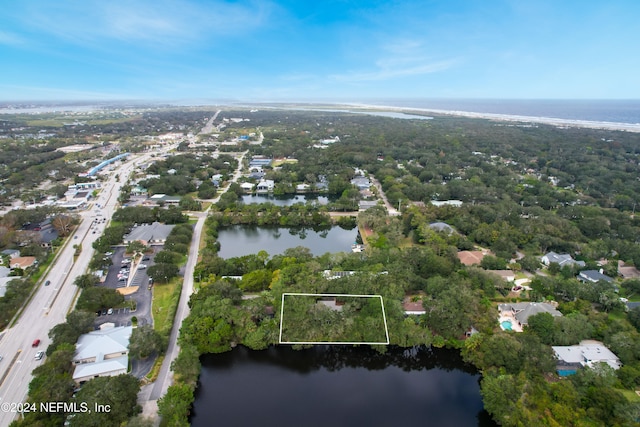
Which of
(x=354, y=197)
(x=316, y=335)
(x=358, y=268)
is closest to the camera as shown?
(x=316, y=335)

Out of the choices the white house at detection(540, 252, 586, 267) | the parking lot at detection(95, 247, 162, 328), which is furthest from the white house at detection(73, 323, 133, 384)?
the white house at detection(540, 252, 586, 267)

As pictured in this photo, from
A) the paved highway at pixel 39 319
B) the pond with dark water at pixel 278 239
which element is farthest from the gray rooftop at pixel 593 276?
the paved highway at pixel 39 319

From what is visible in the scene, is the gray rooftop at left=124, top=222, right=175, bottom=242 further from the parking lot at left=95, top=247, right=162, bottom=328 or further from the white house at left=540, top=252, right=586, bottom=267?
the white house at left=540, top=252, right=586, bottom=267

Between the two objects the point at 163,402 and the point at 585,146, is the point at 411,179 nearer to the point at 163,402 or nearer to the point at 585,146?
the point at 163,402

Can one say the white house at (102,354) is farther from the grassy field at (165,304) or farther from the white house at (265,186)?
Answer: the white house at (265,186)

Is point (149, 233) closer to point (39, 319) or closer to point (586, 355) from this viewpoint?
point (39, 319)

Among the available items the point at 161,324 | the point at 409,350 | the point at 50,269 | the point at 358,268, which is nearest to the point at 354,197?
the point at 358,268
